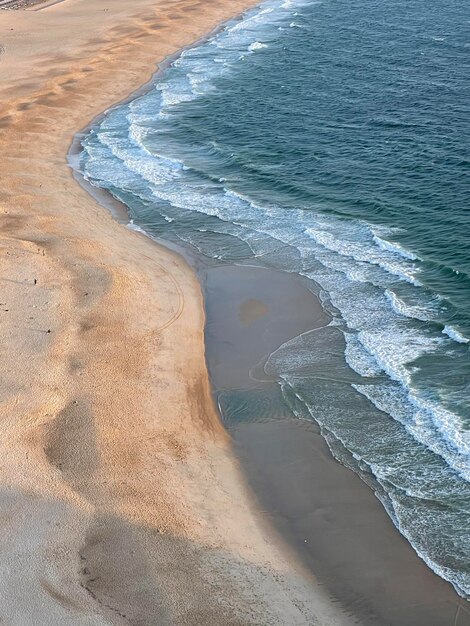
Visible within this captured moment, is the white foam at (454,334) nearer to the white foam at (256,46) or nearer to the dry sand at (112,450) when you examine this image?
the dry sand at (112,450)

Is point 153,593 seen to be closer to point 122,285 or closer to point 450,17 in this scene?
point 122,285

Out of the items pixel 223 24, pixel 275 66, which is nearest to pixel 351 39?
pixel 275 66

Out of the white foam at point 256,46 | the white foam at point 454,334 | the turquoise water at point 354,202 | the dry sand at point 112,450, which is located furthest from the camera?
the white foam at point 256,46

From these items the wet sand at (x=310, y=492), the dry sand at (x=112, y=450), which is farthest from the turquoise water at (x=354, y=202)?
the dry sand at (x=112, y=450)

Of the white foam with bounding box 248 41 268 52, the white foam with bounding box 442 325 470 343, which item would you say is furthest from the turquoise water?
the white foam with bounding box 248 41 268 52

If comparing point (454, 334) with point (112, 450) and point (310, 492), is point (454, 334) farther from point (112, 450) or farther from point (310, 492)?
point (112, 450)

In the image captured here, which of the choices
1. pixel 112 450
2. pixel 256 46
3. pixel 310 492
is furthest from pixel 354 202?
pixel 256 46
